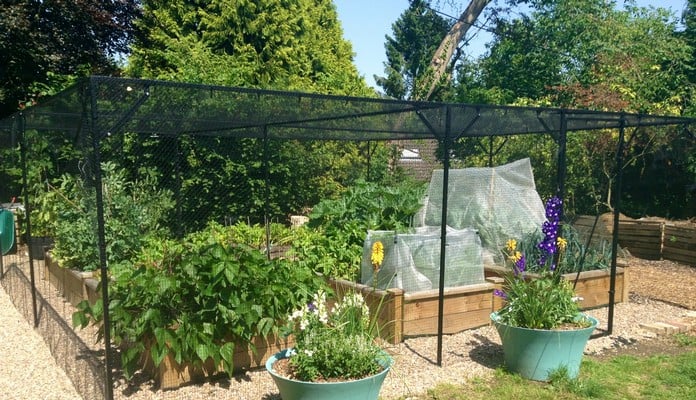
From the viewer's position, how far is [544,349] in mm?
3742

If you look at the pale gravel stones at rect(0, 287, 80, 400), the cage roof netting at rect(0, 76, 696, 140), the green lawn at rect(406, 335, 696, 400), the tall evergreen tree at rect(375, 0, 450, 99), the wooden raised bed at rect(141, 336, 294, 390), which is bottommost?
the pale gravel stones at rect(0, 287, 80, 400)

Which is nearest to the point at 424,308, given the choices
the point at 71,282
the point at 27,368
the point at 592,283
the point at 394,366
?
the point at 394,366

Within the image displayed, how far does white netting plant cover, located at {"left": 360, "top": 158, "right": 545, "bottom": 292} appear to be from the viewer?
193 inches

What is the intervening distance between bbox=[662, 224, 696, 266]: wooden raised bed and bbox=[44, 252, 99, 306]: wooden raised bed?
8023 millimetres

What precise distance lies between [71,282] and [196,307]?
2776 millimetres

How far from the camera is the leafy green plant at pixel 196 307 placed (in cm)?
344

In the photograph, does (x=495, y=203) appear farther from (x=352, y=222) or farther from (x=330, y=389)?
(x=330, y=389)

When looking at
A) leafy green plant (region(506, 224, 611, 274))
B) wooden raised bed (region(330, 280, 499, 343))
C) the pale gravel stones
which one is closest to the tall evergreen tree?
leafy green plant (region(506, 224, 611, 274))

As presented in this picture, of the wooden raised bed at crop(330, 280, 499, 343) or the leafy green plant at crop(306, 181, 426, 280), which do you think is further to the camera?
the leafy green plant at crop(306, 181, 426, 280)

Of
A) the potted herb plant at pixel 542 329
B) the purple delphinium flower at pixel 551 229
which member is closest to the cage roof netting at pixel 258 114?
the purple delphinium flower at pixel 551 229

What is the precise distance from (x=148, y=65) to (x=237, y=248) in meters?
6.47

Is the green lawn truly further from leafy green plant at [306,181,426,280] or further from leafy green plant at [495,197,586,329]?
leafy green plant at [306,181,426,280]

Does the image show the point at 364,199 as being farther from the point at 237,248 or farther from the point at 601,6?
the point at 601,6

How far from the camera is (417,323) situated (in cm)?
467
